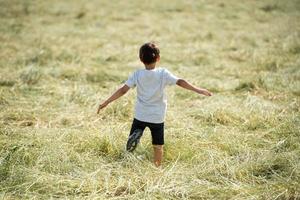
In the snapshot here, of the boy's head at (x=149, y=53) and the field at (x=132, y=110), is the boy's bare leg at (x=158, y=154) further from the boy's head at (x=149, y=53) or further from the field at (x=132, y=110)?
the boy's head at (x=149, y=53)

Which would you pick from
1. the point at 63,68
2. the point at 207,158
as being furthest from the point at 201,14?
the point at 207,158

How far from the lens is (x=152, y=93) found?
13.3ft

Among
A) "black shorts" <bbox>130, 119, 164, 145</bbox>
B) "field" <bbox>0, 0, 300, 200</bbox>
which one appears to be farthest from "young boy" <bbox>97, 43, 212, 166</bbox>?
"field" <bbox>0, 0, 300, 200</bbox>

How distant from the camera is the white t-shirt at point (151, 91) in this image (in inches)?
159

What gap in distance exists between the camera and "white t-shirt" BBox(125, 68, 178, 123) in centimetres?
404

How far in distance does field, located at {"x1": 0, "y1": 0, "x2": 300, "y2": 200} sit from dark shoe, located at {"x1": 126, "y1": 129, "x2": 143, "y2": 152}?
111 mm

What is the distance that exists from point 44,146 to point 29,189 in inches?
30.4

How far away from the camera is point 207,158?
427 cm

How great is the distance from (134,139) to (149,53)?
2.84ft

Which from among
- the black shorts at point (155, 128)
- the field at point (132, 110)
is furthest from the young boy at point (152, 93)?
the field at point (132, 110)

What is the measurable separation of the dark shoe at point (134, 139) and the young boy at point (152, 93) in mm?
30

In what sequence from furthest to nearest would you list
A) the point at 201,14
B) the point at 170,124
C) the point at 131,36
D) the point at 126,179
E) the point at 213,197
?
the point at 201,14
the point at 131,36
the point at 170,124
the point at 126,179
the point at 213,197

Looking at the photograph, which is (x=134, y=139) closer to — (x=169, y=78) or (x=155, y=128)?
(x=155, y=128)

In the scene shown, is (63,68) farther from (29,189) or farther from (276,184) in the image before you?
(276,184)
